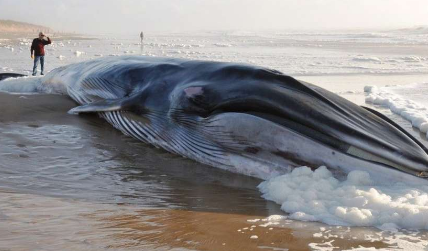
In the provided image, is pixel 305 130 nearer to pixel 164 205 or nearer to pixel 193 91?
pixel 193 91

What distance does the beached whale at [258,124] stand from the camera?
199 inches

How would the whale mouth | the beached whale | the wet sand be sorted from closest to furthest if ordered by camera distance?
the wet sand, the whale mouth, the beached whale

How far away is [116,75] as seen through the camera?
26.0 ft

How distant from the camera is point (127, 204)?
450 cm

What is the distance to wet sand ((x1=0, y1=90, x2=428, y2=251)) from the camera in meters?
3.68

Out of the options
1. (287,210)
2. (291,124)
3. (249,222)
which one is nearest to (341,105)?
(291,124)

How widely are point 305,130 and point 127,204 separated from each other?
6.05ft

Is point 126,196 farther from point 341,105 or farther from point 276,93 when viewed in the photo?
point 341,105

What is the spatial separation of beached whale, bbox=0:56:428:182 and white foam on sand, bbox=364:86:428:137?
10.4 feet

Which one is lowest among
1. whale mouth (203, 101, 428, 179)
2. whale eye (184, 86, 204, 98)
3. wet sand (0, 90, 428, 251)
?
wet sand (0, 90, 428, 251)

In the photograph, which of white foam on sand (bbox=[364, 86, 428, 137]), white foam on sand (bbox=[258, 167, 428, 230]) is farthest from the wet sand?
white foam on sand (bbox=[364, 86, 428, 137])

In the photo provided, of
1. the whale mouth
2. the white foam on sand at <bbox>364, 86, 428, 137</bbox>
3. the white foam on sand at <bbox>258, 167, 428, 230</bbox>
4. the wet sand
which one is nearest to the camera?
the wet sand

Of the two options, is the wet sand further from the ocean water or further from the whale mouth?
the whale mouth

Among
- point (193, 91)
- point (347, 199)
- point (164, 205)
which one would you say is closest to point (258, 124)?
point (193, 91)
